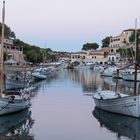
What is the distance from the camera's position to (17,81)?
Answer: 5947 cm

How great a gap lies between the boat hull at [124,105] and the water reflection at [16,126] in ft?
18.1

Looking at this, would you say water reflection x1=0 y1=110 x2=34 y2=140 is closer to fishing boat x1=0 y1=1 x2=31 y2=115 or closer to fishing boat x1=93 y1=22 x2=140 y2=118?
fishing boat x1=0 y1=1 x2=31 y2=115

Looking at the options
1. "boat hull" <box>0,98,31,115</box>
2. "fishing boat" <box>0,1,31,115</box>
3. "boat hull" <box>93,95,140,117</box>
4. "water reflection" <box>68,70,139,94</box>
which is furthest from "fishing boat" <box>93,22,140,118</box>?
"water reflection" <box>68,70,139,94</box>

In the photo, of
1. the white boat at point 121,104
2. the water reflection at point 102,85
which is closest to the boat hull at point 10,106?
the white boat at point 121,104

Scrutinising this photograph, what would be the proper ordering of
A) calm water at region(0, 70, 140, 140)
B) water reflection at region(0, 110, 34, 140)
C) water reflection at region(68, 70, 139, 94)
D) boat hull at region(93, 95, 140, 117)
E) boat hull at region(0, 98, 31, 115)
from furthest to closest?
water reflection at region(68, 70, 139, 94), boat hull at region(93, 95, 140, 117), boat hull at region(0, 98, 31, 115), calm water at region(0, 70, 140, 140), water reflection at region(0, 110, 34, 140)

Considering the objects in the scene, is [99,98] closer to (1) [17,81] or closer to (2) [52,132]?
(2) [52,132]

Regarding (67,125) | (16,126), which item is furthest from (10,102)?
(67,125)

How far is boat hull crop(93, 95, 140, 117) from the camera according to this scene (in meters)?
31.2

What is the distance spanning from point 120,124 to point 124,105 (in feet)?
7.90

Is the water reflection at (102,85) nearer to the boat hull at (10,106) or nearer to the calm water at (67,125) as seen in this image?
the calm water at (67,125)

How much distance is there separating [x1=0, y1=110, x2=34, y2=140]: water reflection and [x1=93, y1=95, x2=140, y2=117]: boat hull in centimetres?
550

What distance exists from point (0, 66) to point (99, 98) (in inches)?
303

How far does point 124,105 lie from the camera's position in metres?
32.2

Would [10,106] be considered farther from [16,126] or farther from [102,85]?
[102,85]
